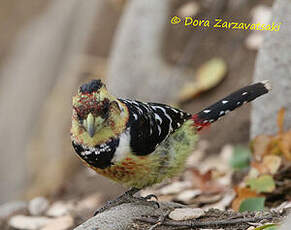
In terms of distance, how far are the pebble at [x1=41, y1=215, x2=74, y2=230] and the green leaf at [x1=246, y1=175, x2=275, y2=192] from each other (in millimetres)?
1240

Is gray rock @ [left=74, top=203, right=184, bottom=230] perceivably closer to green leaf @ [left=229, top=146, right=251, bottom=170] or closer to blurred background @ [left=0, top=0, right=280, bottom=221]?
green leaf @ [left=229, top=146, right=251, bottom=170]

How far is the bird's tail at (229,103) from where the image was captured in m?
3.57

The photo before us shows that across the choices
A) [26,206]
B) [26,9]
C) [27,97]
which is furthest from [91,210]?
[26,9]

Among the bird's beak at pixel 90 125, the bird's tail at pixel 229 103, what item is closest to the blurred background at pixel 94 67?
the bird's tail at pixel 229 103

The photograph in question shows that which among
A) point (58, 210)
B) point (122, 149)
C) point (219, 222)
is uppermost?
point (58, 210)

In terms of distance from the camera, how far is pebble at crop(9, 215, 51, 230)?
396cm

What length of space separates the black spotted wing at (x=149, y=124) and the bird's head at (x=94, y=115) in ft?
0.34

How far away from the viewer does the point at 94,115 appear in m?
2.72

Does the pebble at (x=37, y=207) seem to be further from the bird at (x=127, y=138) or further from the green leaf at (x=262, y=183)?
the green leaf at (x=262, y=183)

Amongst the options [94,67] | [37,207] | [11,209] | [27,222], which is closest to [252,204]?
[27,222]

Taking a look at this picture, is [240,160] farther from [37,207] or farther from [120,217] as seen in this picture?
[120,217]

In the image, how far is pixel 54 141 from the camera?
7.53m

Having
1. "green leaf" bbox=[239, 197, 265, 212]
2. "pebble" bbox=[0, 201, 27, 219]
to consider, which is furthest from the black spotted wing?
"pebble" bbox=[0, 201, 27, 219]

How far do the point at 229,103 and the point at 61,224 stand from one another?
4.58 ft
